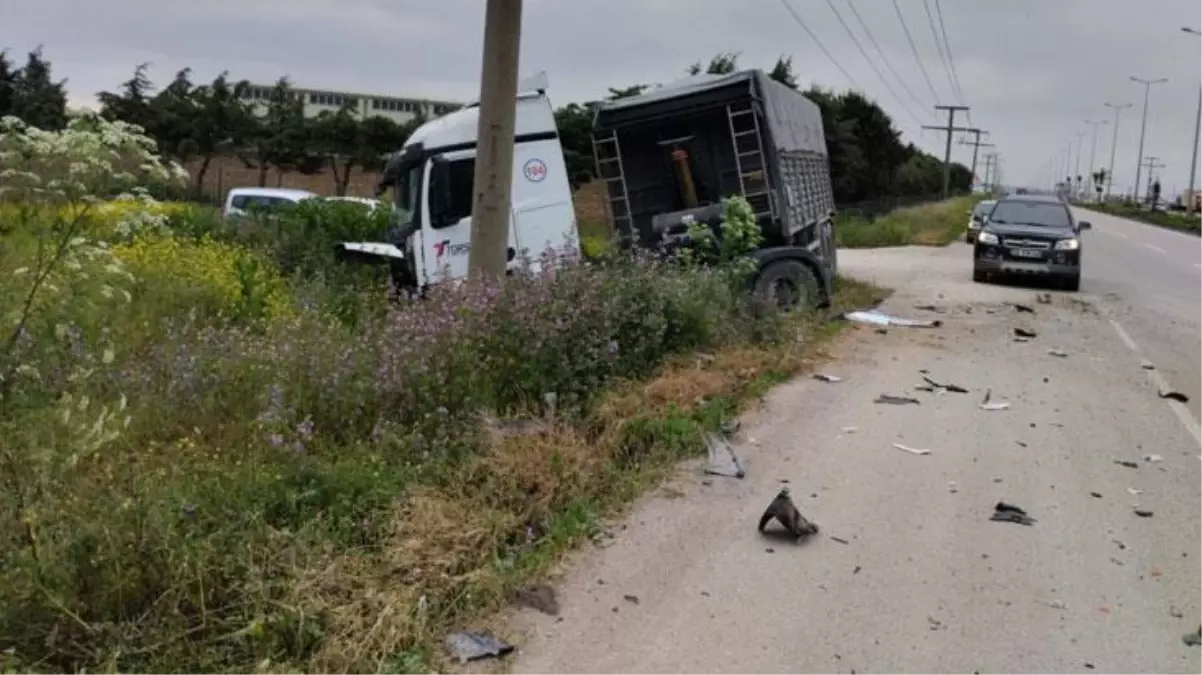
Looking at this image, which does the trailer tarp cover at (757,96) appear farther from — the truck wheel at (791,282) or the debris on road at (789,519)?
the debris on road at (789,519)

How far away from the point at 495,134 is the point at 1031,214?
584 inches

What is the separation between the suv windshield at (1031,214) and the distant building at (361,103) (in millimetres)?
31399

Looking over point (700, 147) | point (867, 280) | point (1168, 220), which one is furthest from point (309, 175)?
point (1168, 220)

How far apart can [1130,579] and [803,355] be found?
5.17 meters

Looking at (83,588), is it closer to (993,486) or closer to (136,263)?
(993,486)

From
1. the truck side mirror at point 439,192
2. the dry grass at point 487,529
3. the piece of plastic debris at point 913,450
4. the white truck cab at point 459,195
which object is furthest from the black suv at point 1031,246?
the dry grass at point 487,529

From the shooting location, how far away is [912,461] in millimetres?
6805

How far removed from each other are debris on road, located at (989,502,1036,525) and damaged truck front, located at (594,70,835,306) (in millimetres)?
6624

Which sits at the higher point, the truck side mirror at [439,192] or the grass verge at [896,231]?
the truck side mirror at [439,192]

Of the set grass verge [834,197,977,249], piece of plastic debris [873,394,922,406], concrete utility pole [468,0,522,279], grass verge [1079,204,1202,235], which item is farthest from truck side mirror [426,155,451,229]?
grass verge [1079,204,1202,235]

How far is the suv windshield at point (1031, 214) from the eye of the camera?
802 inches

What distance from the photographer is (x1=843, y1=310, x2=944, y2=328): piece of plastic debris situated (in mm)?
13047

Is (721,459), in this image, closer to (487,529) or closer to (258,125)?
(487,529)

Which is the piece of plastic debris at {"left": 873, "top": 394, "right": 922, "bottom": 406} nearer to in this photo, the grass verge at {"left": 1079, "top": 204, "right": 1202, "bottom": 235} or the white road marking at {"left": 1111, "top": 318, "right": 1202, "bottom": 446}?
the white road marking at {"left": 1111, "top": 318, "right": 1202, "bottom": 446}
